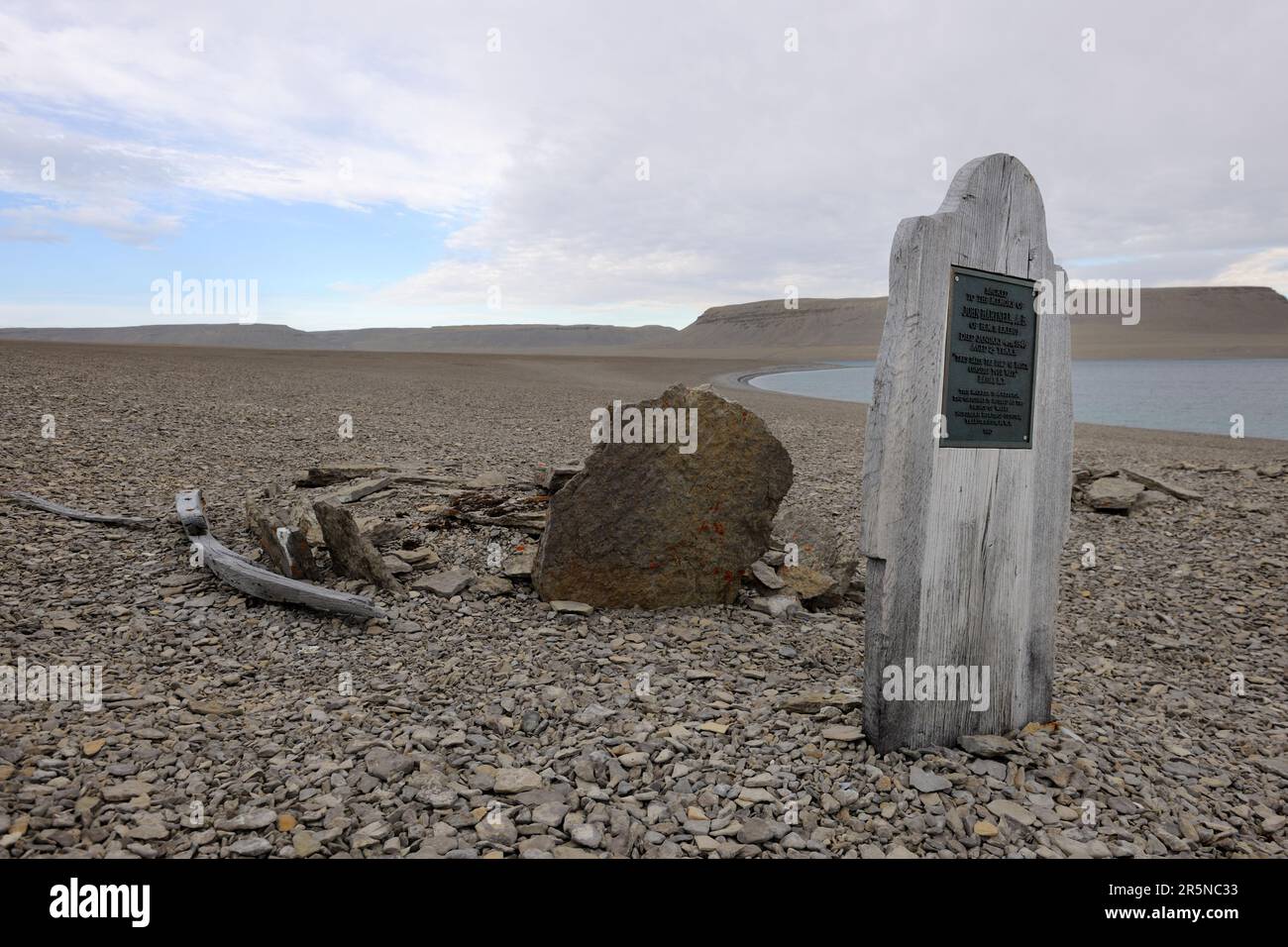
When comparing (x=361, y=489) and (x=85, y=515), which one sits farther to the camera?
(x=361, y=489)

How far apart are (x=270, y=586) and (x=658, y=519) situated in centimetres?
296

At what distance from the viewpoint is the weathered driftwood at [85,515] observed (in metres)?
7.32

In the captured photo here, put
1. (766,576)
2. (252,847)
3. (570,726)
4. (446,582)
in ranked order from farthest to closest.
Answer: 1. (766,576)
2. (446,582)
3. (570,726)
4. (252,847)

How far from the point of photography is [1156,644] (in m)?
6.03

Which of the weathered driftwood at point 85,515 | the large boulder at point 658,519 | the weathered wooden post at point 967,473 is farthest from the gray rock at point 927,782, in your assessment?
the weathered driftwood at point 85,515

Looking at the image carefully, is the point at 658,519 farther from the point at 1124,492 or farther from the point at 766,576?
the point at 1124,492

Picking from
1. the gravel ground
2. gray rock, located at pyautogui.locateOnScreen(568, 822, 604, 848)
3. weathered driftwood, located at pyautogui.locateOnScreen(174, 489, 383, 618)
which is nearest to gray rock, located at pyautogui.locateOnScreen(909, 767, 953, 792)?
the gravel ground

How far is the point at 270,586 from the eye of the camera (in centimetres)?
565

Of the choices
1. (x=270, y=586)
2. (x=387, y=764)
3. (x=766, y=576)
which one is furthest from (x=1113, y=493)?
(x=270, y=586)

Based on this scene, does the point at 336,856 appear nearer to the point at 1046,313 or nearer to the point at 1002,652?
the point at 1002,652

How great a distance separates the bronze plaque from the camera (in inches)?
154

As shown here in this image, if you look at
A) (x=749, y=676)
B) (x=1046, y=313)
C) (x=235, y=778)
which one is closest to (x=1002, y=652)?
(x=749, y=676)

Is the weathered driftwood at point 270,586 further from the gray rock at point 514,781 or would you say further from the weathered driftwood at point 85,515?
the gray rock at point 514,781

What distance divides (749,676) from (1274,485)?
10.2m
